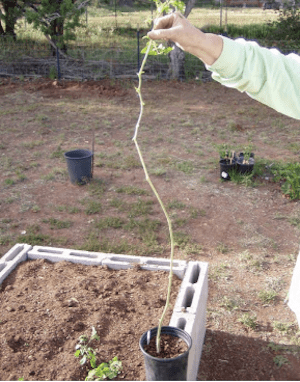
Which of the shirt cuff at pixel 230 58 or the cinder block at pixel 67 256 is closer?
the shirt cuff at pixel 230 58

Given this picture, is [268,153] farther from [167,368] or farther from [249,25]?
[249,25]

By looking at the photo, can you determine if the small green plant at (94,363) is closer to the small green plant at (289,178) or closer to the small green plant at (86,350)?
the small green plant at (86,350)

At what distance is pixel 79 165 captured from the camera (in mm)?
4984

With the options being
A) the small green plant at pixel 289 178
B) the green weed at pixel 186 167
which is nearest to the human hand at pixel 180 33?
the small green plant at pixel 289 178

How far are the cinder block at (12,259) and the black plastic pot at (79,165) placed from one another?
6.79ft

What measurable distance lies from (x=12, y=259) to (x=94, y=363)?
3.72 feet

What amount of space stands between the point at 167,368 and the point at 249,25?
49.4 ft

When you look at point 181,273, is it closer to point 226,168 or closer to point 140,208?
point 140,208

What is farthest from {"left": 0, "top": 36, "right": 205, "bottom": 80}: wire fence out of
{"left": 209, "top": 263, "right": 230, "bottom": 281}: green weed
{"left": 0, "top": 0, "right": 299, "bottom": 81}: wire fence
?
{"left": 209, "top": 263, "right": 230, "bottom": 281}: green weed

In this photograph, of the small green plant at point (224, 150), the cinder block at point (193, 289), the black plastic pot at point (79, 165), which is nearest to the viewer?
the cinder block at point (193, 289)

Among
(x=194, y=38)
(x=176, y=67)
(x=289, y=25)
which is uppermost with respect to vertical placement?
(x=194, y=38)

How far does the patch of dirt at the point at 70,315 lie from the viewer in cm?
210

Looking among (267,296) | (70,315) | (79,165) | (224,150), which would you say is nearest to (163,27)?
(70,315)

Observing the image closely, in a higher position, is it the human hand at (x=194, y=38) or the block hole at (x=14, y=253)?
the human hand at (x=194, y=38)
